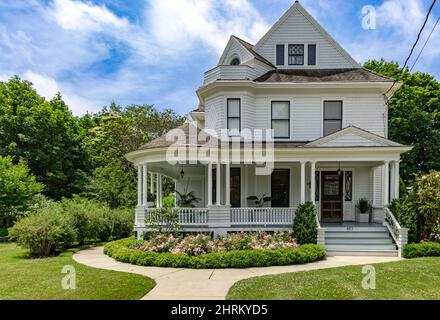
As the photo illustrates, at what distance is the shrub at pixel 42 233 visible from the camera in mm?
11602

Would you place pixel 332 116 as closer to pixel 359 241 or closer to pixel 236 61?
pixel 236 61

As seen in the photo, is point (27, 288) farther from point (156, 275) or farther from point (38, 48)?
point (38, 48)

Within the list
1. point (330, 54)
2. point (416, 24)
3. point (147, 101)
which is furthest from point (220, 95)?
point (147, 101)

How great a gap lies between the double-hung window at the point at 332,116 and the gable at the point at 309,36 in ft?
7.43

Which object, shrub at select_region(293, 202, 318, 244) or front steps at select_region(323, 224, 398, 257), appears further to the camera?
shrub at select_region(293, 202, 318, 244)

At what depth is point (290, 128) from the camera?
1552cm

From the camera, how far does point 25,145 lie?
29.7 metres

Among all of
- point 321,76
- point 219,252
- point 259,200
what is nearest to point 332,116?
point 321,76

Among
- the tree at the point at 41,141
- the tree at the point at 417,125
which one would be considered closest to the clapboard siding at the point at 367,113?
the tree at the point at 417,125

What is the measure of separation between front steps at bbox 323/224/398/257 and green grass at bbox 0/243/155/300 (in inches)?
283

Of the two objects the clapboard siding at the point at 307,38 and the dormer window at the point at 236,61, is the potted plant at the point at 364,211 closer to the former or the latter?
the clapboard siding at the point at 307,38

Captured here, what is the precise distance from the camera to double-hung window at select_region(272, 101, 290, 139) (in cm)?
1557

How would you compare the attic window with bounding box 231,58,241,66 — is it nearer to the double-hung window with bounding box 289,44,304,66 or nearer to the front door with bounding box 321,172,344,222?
the double-hung window with bounding box 289,44,304,66

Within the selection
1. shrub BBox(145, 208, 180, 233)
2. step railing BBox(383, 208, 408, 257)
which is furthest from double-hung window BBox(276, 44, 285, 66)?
shrub BBox(145, 208, 180, 233)
